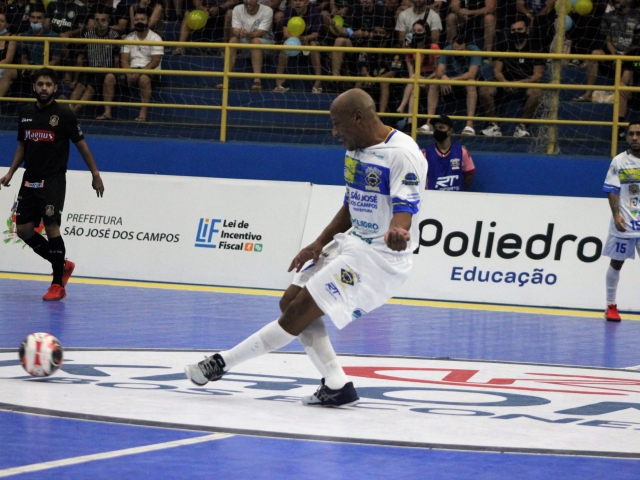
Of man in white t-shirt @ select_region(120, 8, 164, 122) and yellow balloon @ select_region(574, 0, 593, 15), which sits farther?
man in white t-shirt @ select_region(120, 8, 164, 122)

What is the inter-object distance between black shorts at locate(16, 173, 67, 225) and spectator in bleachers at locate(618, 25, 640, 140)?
7998mm

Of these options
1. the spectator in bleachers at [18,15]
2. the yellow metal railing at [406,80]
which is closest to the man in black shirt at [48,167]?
the yellow metal railing at [406,80]

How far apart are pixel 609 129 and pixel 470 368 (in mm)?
8559

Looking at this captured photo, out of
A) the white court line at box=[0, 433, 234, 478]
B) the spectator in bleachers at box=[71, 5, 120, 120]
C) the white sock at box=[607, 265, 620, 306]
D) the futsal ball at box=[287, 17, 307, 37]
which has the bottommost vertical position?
the white sock at box=[607, 265, 620, 306]

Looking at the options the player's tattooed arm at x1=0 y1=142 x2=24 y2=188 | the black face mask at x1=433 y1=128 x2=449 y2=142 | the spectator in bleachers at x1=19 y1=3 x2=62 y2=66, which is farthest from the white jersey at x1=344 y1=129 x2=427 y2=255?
the spectator in bleachers at x1=19 y1=3 x2=62 y2=66

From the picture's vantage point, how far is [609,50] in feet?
52.0

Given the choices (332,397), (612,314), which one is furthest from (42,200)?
(612,314)

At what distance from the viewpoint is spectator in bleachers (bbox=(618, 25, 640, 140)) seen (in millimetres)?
15359

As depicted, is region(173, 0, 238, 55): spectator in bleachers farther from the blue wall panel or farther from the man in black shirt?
the man in black shirt

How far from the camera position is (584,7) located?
16.2 metres

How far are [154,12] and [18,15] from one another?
2.93 meters

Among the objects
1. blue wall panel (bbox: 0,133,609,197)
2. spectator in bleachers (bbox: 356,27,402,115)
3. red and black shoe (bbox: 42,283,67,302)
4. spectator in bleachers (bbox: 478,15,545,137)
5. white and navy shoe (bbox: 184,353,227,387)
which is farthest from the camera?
spectator in bleachers (bbox: 356,27,402,115)

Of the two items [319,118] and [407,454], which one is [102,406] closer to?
[407,454]

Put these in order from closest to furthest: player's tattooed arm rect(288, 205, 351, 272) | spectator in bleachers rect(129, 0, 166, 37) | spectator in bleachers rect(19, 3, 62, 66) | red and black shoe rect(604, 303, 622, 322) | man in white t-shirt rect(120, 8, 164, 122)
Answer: player's tattooed arm rect(288, 205, 351, 272), red and black shoe rect(604, 303, 622, 322), man in white t-shirt rect(120, 8, 164, 122), spectator in bleachers rect(129, 0, 166, 37), spectator in bleachers rect(19, 3, 62, 66)
